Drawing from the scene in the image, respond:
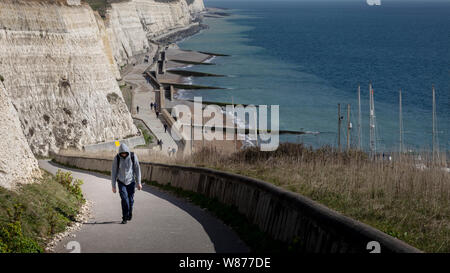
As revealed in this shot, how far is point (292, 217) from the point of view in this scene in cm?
764

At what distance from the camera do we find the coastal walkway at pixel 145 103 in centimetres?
5081

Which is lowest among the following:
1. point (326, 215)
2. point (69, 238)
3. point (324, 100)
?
point (324, 100)

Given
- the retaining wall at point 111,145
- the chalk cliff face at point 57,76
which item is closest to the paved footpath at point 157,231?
the chalk cliff face at point 57,76

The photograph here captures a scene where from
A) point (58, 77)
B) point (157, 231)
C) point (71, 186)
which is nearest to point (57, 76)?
point (58, 77)

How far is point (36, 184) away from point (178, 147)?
3601 centimetres

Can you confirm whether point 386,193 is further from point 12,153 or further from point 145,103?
point 145,103

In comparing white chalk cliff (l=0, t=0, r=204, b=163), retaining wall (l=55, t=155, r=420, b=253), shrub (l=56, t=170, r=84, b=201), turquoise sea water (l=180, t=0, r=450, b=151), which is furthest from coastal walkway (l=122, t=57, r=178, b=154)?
retaining wall (l=55, t=155, r=420, b=253)

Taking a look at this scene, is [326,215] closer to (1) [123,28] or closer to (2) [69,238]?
(2) [69,238]

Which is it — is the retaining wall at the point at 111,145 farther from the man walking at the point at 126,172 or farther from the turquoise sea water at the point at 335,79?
the man walking at the point at 126,172

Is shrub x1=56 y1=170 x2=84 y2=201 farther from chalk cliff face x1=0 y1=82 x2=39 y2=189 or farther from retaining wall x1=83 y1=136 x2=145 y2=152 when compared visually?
retaining wall x1=83 y1=136 x2=145 y2=152

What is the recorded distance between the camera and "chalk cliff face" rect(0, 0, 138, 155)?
3956 centimetres

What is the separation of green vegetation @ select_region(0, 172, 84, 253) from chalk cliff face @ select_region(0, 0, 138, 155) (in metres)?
27.5
